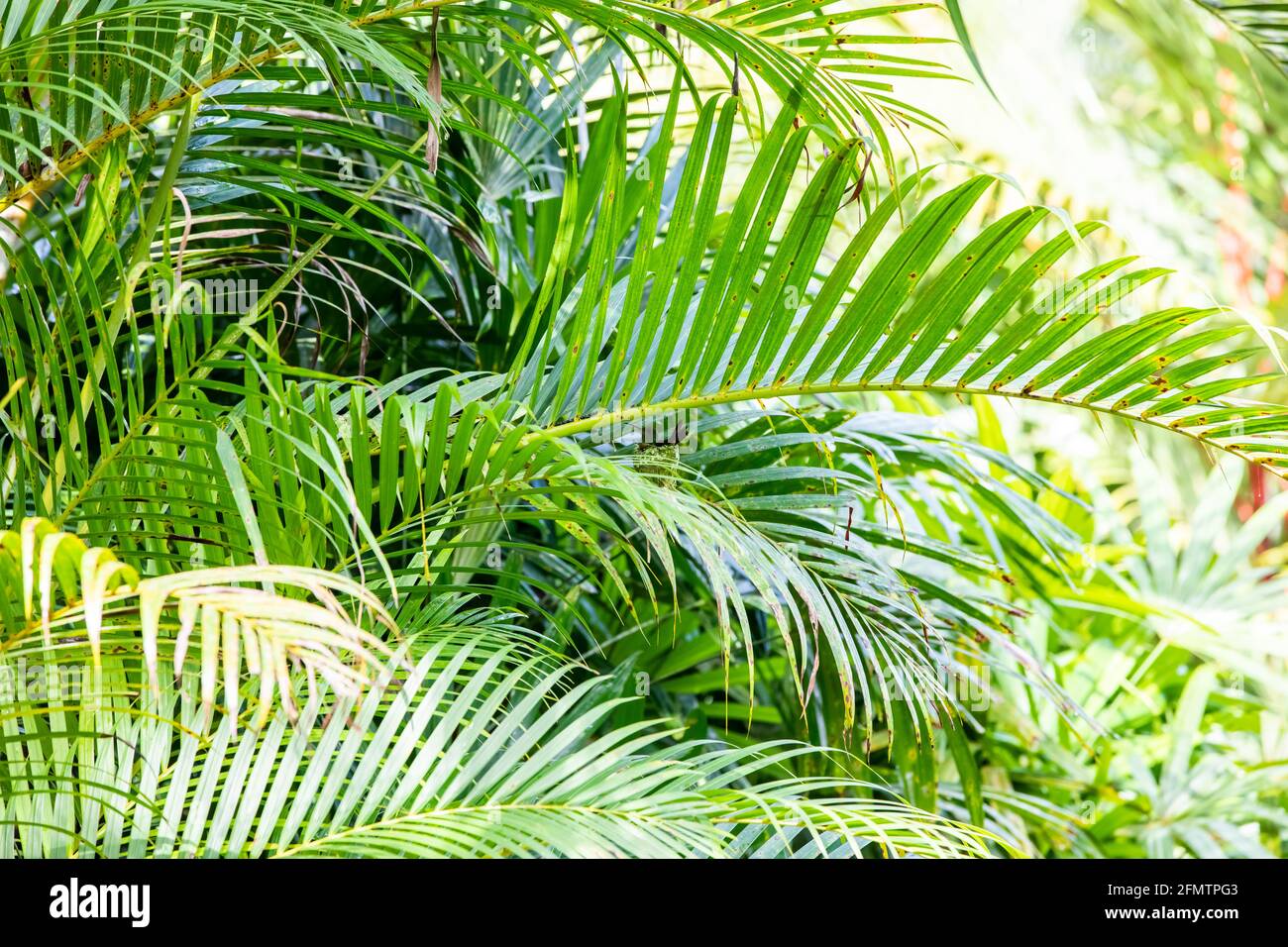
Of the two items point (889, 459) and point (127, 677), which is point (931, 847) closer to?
point (889, 459)

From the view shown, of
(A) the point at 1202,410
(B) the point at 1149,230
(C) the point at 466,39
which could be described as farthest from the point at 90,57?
(B) the point at 1149,230

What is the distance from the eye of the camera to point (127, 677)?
3.08ft

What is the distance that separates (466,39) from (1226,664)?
1692 millimetres

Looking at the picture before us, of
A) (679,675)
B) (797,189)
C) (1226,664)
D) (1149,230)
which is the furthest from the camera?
(1149,230)

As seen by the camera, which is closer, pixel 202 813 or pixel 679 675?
pixel 202 813

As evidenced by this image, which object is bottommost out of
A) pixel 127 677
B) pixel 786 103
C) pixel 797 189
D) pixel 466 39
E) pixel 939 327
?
pixel 127 677

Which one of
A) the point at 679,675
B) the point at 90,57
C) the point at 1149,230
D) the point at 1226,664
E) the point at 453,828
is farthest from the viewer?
the point at 1149,230

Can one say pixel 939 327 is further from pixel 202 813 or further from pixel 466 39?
pixel 202 813

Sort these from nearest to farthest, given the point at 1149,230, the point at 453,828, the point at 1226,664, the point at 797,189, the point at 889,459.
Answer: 1. the point at 453,828
2. the point at 889,459
3. the point at 1226,664
4. the point at 797,189
5. the point at 1149,230

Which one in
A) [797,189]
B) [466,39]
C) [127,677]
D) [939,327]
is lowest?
[127,677]

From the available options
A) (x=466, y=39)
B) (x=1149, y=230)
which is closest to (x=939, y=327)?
(x=466, y=39)

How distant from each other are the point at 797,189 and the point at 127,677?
206 cm

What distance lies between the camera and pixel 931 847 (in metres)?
0.81

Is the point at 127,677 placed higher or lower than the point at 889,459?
lower
